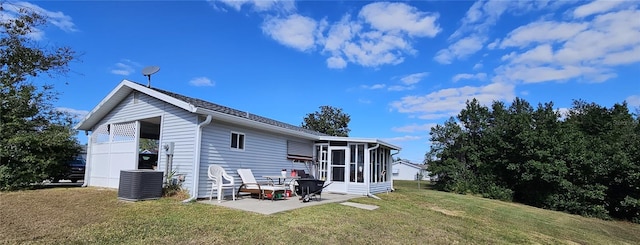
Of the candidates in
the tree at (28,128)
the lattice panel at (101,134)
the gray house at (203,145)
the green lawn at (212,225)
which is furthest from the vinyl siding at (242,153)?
the tree at (28,128)

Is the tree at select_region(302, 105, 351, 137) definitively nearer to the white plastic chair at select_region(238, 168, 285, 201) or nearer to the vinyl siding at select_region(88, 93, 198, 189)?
the vinyl siding at select_region(88, 93, 198, 189)

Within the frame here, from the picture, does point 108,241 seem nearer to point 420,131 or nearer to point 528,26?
point 528,26

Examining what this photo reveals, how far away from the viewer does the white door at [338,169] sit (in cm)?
1347

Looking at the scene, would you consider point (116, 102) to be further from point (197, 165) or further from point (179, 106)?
point (197, 165)

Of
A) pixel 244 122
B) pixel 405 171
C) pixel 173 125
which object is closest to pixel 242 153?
pixel 244 122

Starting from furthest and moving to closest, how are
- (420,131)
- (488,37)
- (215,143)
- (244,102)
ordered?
(420,131) → (244,102) → (488,37) → (215,143)

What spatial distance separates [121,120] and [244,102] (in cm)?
804

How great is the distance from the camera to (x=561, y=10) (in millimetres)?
12125

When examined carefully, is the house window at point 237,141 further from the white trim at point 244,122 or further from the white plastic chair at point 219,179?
the white plastic chair at point 219,179

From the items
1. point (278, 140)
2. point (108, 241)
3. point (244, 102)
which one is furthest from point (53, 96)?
point (108, 241)

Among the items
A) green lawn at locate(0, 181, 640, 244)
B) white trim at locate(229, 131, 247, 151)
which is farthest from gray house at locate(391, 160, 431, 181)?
white trim at locate(229, 131, 247, 151)

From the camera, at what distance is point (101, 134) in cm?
1255

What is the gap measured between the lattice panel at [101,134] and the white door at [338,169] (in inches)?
329

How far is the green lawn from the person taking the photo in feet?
17.4
